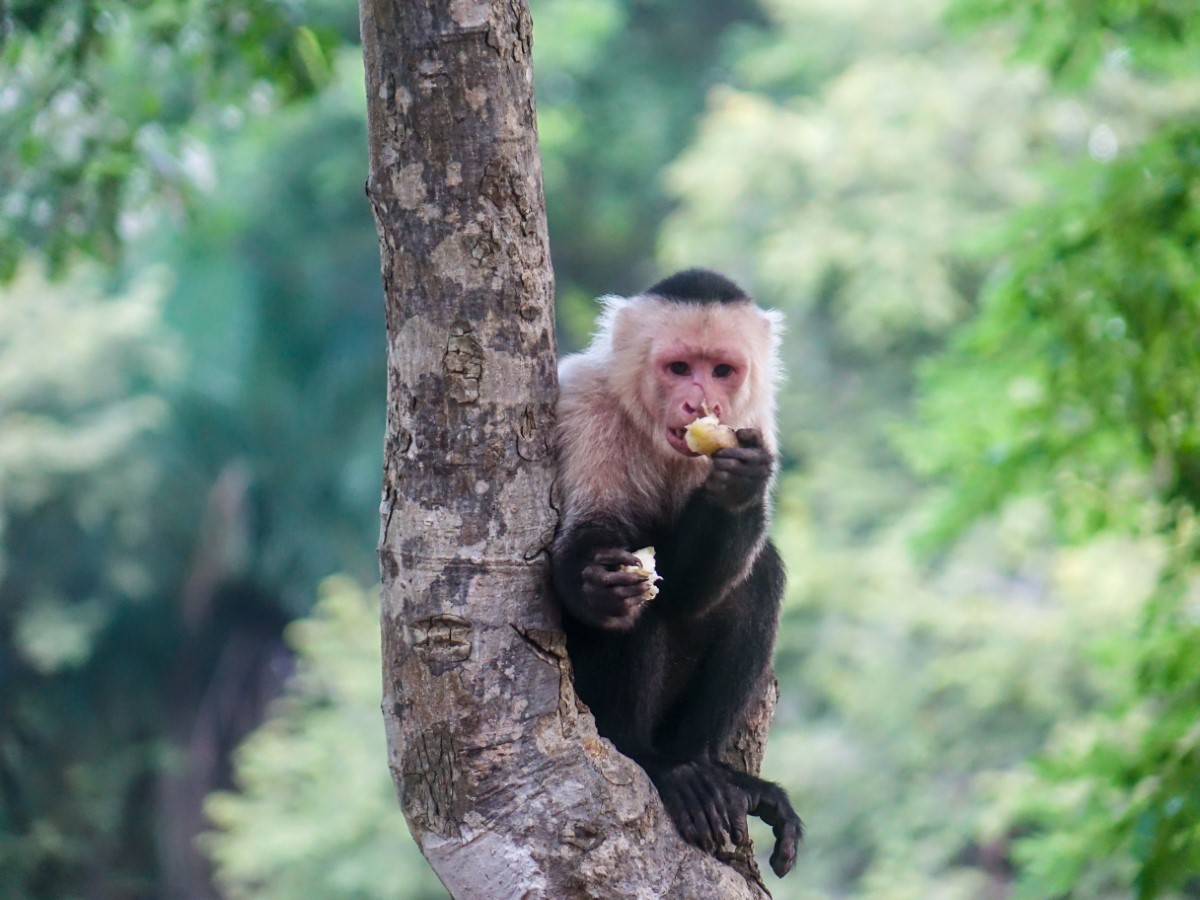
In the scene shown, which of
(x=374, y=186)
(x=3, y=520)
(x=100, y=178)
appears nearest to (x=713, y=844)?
(x=374, y=186)

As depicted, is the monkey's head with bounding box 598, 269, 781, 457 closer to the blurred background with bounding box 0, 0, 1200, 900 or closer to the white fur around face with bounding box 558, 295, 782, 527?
the white fur around face with bounding box 558, 295, 782, 527

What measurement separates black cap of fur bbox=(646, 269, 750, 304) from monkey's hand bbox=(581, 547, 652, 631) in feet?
3.29

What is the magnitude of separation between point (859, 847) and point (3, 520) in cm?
765

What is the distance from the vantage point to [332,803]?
10.4 metres

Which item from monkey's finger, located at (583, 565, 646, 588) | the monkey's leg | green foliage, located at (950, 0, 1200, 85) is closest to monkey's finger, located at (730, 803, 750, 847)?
the monkey's leg

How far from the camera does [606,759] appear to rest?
2.76 meters

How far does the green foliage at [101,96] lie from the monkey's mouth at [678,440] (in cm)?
219

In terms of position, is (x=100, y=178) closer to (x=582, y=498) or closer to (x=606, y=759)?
(x=582, y=498)

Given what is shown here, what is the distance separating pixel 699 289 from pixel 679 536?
0.77 metres

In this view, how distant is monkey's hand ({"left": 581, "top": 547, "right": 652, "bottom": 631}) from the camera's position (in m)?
2.79

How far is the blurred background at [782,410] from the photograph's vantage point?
177 inches

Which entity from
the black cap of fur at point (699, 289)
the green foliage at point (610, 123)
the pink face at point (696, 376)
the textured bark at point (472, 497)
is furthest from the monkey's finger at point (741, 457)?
the green foliage at point (610, 123)

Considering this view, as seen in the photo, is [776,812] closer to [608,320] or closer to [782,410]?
[608,320]

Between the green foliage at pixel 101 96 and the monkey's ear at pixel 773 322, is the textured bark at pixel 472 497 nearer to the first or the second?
the monkey's ear at pixel 773 322
